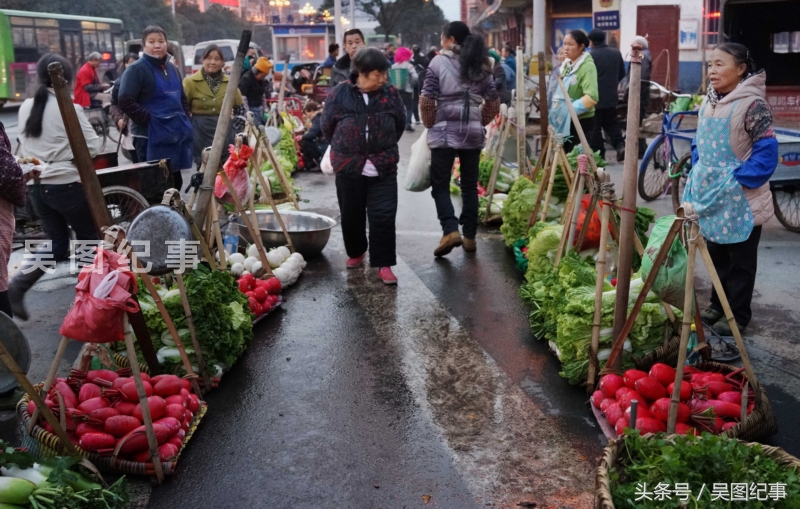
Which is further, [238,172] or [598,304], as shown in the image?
[238,172]

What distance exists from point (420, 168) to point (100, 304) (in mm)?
4469

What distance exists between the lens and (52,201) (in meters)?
6.21

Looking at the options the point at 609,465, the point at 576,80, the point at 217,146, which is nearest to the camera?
the point at 609,465

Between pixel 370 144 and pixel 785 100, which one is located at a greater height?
pixel 785 100

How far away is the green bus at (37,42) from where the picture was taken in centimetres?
2331

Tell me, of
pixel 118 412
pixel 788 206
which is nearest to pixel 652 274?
pixel 118 412

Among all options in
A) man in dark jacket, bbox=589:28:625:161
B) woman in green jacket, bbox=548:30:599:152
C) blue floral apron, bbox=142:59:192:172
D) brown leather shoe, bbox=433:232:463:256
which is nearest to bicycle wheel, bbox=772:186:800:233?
woman in green jacket, bbox=548:30:599:152

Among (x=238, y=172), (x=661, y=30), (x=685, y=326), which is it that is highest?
(x=661, y=30)

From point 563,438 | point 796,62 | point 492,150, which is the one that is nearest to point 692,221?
point 563,438

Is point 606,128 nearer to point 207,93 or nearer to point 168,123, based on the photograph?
point 207,93

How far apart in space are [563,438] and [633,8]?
22.0m

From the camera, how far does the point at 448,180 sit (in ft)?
24.0

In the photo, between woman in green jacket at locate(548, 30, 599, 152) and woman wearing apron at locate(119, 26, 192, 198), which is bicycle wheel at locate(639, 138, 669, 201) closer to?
woman in green jacket at locate(548, 30, 599, 152)

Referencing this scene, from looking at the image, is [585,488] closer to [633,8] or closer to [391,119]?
[391,119]
